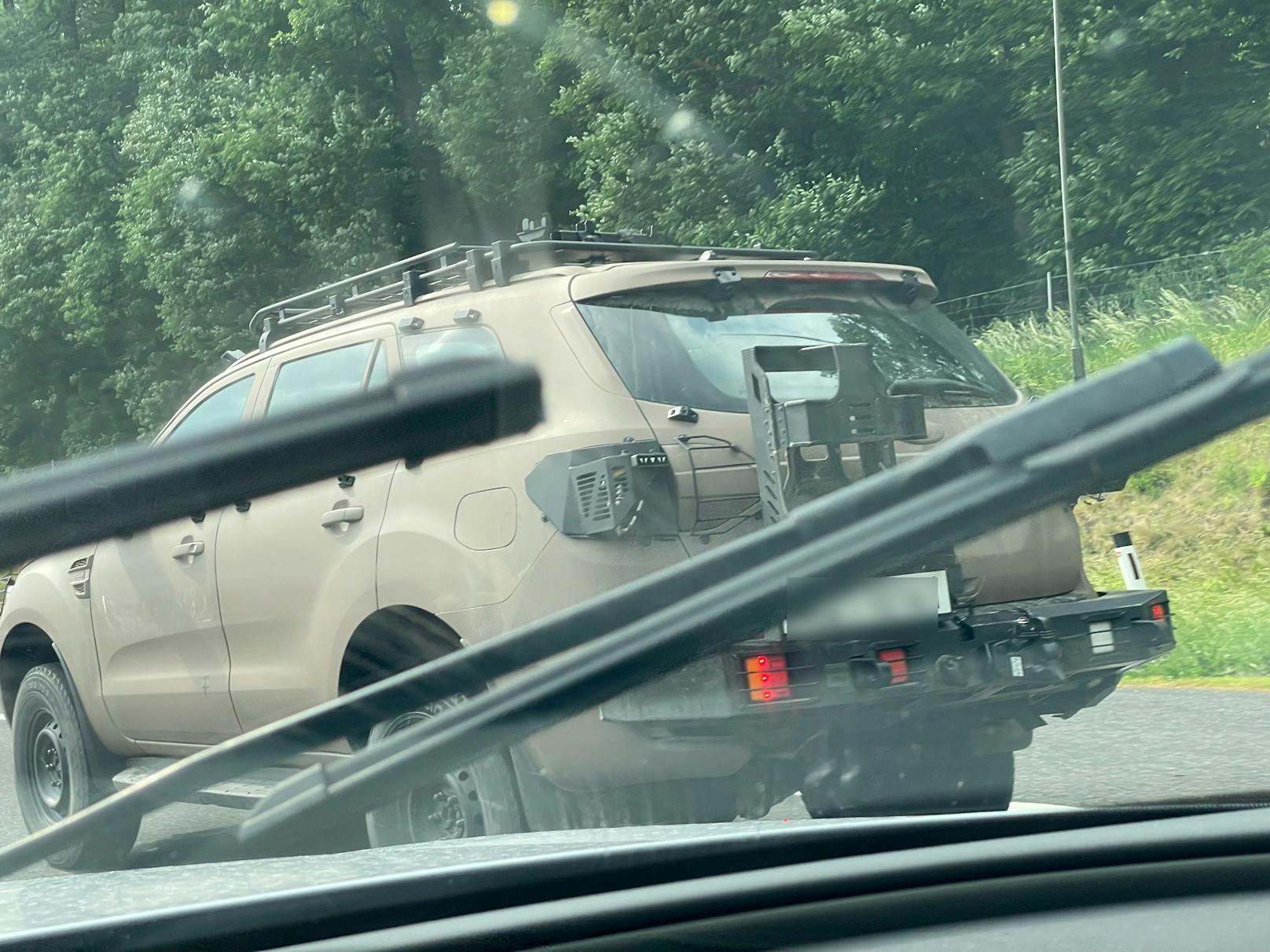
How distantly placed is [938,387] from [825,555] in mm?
1942

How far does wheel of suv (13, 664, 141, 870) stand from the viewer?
5430 millimetres

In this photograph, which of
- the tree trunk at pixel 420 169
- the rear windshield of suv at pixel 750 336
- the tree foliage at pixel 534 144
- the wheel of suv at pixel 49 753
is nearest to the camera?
the rear windshield of suv at pixel 750 336

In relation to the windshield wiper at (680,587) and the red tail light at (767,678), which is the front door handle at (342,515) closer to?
the red tail light at (767,678)

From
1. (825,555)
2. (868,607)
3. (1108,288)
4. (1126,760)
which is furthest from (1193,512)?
(825,555)

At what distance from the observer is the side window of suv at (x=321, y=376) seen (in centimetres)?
475

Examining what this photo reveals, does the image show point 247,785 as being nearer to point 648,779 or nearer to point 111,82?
point 648,779

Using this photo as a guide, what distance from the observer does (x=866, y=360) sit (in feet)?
12.6

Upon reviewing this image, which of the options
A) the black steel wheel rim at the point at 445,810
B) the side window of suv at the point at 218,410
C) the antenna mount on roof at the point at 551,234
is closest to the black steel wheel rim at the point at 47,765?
the side window of suv at the point at 218,410

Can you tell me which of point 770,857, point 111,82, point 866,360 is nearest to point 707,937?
point 770,857

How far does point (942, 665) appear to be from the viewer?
3510 mm

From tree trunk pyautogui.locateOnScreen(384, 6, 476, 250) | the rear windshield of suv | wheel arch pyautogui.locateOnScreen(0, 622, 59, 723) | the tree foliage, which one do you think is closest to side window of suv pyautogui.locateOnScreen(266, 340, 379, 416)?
the rear windshield of suv

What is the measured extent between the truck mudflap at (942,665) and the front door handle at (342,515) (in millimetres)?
1234

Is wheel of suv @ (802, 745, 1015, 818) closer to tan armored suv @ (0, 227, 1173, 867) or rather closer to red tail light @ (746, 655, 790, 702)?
tan armored suv @ (0, 227, 1173, 867)

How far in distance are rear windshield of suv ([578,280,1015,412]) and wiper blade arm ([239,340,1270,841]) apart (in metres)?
1.40
